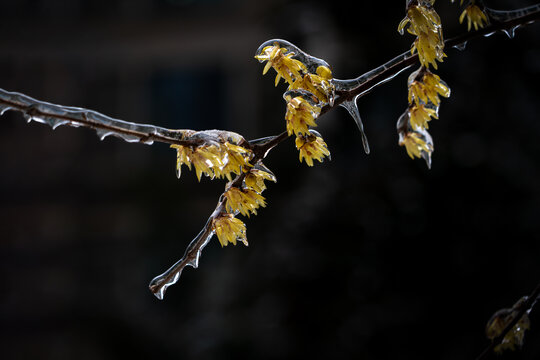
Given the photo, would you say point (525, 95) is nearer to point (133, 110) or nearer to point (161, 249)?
point (161, 249)

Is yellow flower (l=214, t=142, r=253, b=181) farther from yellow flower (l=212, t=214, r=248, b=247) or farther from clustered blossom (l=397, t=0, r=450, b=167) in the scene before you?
clustered blossom (l=397, t=0, r=450, b=167)

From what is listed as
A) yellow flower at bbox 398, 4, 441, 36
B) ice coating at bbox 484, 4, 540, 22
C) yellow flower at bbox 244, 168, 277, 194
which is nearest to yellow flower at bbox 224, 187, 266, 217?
yellow flower at bbox 244, 168, 277, 194

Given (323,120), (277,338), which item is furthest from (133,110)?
(277,338)

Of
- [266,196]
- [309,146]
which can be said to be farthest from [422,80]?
[266,196]

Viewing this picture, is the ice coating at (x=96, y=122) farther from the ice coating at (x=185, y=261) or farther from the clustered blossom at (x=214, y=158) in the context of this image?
the ice coating at (x=185, y=261)

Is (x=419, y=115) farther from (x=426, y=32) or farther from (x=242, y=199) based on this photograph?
(x=242, y=199)

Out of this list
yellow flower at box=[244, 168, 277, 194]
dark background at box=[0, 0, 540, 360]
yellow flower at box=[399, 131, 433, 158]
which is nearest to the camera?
yellow flower at box=[244, 168, 277, 194]
